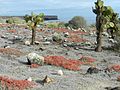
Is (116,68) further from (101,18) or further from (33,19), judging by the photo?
(33,19)

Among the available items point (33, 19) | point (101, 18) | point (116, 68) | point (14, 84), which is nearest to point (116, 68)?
point (116, 68)

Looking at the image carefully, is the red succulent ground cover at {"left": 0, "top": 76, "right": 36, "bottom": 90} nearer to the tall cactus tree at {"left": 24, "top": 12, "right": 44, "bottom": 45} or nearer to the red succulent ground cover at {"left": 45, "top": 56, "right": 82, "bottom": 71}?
the red succulent ground cover at {"left": 45, "top": 56, "right": 82, "bottom": 71}

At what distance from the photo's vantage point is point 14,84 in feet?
57.7

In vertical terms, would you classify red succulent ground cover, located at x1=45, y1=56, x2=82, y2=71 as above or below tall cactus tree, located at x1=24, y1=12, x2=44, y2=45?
below

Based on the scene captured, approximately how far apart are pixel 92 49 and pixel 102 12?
3240 millimetres

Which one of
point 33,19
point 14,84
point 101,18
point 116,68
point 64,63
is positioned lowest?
point 116,68

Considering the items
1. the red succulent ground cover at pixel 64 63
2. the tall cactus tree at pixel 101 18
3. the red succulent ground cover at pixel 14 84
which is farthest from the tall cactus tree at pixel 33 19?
the red succulent ground cover at pixel 14 84

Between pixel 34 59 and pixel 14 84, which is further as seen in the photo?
pixel 34 59

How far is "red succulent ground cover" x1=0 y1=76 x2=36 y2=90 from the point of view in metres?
17.3

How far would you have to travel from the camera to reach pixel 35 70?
2209cm

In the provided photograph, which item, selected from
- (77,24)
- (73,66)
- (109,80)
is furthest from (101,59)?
(77,24)

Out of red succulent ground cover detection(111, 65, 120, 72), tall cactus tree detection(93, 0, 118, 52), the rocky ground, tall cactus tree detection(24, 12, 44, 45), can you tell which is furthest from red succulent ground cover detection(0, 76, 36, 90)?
tall cactus tree detection(24, 12, 44, 45)

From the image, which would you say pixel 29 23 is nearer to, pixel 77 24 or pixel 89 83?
pixel 89 83

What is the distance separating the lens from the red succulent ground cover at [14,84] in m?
17.3
